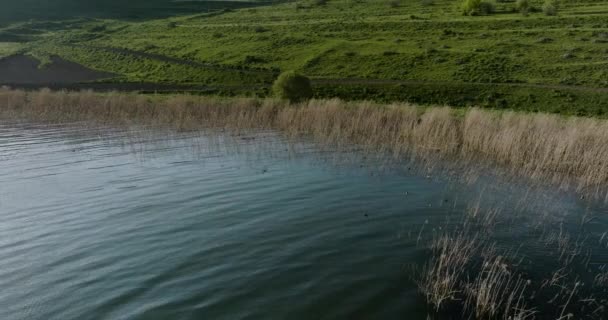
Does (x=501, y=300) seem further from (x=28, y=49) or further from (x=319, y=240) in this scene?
(x=28, y=49)

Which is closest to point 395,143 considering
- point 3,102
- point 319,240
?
point 319,240

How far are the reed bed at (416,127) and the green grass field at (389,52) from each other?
19.1 m

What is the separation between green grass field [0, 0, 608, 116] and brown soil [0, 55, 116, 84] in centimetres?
252

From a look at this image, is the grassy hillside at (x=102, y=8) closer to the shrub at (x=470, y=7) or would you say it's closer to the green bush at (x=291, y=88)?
the shrub at (x=470, y=7)

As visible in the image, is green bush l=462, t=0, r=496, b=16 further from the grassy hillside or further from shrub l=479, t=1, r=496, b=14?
the grassy hillside

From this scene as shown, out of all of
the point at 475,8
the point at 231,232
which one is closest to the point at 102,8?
the point at 475,8

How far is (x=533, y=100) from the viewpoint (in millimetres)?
43812

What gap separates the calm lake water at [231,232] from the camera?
9109mm

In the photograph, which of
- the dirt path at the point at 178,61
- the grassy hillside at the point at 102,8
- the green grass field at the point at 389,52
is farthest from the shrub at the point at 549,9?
the grassy hillside at the point at 102,8

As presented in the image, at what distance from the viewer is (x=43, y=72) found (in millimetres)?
70625

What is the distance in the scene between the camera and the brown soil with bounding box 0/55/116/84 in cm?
6569

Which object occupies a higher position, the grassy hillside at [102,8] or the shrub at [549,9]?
the grassy hillside at [102,8]

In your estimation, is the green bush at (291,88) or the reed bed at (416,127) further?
the green bush at (291,88)

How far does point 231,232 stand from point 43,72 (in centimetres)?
A: 6918
